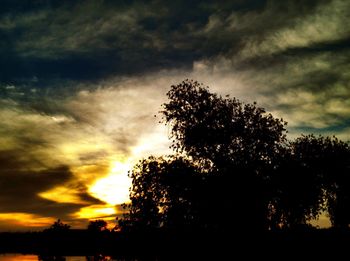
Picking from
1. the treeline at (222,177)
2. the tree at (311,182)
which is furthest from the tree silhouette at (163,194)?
the tree at (311,182)

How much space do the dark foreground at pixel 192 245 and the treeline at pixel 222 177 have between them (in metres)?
17.9

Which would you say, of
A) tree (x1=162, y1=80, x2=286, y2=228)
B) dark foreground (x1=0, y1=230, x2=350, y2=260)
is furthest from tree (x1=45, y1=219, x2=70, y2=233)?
tree (x1=162, y1=80, x2=286, y2=228)

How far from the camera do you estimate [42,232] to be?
17688 millimetres

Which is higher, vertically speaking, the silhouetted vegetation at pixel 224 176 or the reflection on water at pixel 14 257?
the silhouetted vegetation at pixel 224 176

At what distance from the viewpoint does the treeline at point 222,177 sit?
34.5 m

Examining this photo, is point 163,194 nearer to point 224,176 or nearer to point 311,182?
point 224,176

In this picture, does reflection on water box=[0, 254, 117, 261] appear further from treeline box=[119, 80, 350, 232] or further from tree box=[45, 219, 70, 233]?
treeline box=[119, 80, 350, 232]

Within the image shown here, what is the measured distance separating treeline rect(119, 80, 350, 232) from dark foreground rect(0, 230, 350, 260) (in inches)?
704

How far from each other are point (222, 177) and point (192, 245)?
20014 millimetres

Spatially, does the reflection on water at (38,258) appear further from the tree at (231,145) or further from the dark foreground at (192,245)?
the tree at (231,145)

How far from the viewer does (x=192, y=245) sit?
1525 cm

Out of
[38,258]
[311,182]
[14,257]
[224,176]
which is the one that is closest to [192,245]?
[38,258]

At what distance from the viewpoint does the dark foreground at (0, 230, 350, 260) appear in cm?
1348

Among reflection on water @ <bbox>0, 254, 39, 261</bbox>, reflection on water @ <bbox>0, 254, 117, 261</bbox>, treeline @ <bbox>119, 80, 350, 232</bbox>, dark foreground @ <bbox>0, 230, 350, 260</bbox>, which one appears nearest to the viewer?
dark foreground @ <bbox>0, 230, 350, 260</bbox>
